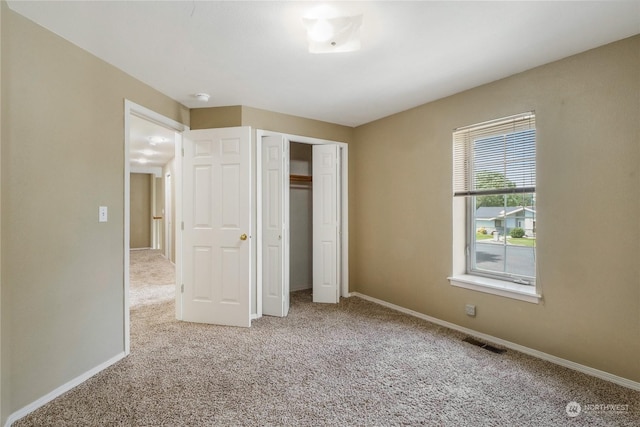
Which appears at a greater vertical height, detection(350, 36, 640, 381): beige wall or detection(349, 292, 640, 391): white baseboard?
detection(350, 36, 640, 381): beige wall

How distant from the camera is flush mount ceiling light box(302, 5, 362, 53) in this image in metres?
1.79

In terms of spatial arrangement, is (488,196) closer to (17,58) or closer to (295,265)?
(295,265)

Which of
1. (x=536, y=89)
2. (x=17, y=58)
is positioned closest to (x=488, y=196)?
(x=536, y=89)

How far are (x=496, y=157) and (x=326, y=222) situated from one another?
82.6 inches

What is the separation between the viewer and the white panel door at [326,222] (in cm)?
403

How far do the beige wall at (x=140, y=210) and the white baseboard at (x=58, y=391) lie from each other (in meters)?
7.32

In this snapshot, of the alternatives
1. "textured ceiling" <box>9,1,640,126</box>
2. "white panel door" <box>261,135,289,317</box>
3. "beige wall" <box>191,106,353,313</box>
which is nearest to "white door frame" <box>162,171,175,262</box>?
"beige wall" <box>191,106,353,313</box>

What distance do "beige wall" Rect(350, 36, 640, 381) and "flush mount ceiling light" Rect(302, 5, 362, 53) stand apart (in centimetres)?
168

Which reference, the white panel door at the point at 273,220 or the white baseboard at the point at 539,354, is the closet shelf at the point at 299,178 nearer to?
the white panel door at the point at 273,220

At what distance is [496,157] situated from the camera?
2857mm

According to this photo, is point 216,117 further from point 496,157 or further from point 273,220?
point 496,157

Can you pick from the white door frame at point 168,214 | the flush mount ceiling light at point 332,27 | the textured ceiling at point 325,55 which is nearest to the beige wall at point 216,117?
the textured ceiling at point 325,55

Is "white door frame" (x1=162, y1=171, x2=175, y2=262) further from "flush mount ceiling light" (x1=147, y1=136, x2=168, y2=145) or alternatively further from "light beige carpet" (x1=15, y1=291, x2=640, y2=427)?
"light beige carpet" (x1=15, y1=291, x2=640, y2=427)

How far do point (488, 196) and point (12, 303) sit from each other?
3.74 m
